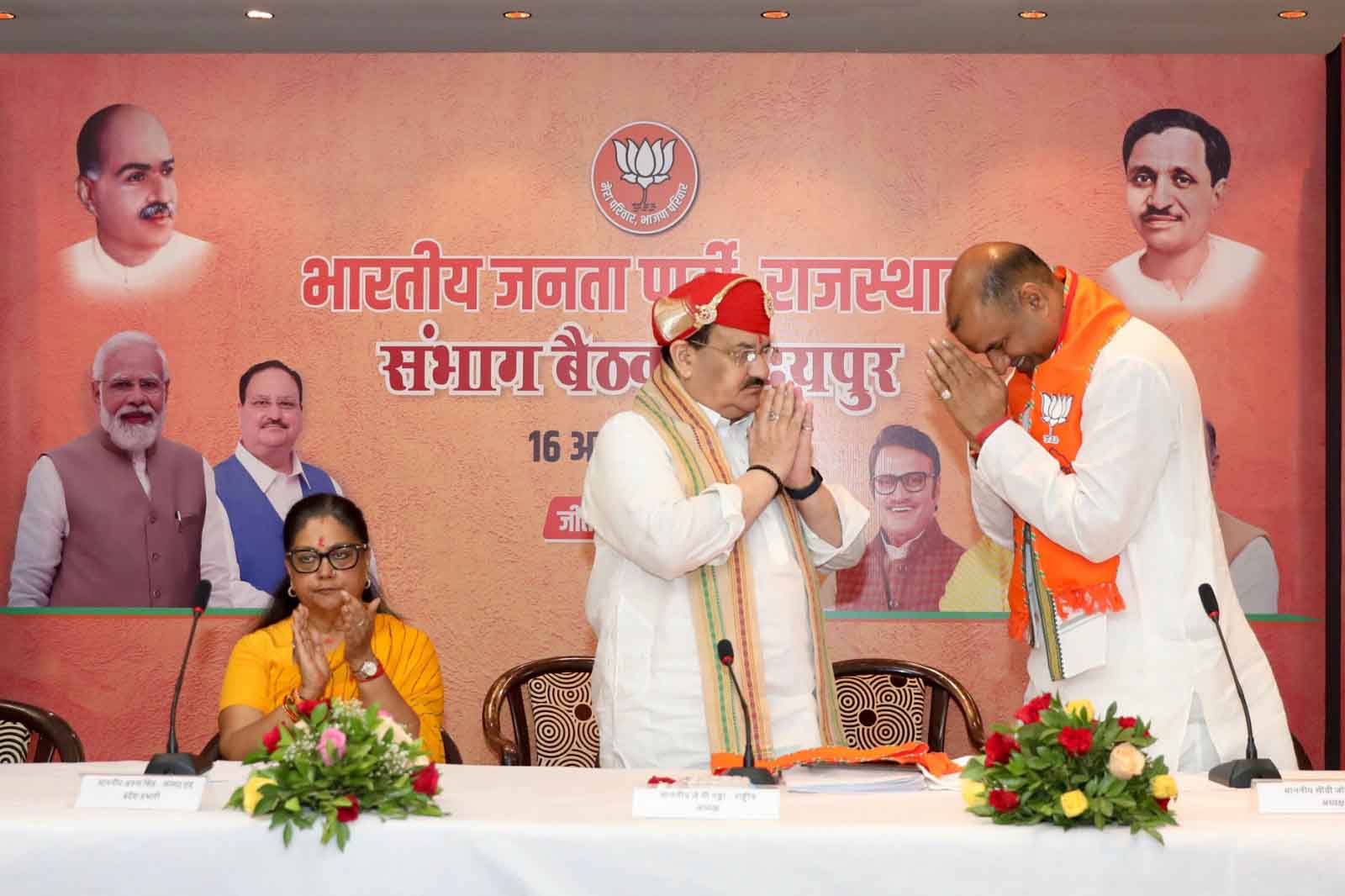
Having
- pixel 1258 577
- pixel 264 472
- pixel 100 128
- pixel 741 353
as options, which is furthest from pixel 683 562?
pixel 100 128

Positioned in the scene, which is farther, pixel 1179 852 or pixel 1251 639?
pixel 1251 639

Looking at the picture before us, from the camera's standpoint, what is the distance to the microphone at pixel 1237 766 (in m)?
2.68

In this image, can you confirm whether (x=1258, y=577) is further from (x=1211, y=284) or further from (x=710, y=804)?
(x=710, y=804)

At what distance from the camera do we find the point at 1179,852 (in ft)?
7.39

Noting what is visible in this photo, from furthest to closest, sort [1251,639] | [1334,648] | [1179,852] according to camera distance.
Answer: [1334,648] < [1251,639] < [1179,852]

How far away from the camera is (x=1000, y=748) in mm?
2381

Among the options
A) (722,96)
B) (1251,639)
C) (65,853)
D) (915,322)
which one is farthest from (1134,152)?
(65,853)

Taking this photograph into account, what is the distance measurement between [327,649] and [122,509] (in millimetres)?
2189

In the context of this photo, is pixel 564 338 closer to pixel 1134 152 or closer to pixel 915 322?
pixel 915 322

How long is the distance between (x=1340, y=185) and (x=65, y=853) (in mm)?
4619

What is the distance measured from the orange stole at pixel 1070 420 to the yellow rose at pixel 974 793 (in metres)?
0.74

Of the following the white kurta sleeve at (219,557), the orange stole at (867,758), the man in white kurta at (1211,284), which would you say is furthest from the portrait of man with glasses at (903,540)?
the orange stole at (867,758)

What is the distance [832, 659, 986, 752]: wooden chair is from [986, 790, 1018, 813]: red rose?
202 centimetres

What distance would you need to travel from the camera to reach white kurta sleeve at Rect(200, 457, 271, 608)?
17.6 feet
